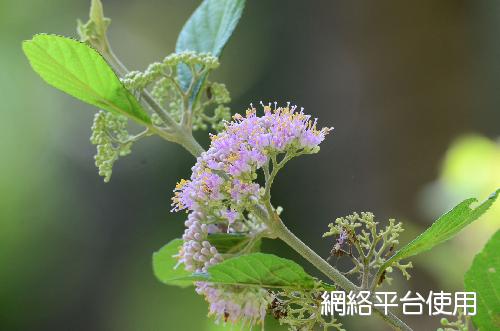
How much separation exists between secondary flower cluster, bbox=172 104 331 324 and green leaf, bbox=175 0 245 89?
0.18 meters

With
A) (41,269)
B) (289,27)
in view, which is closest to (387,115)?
(289,27)

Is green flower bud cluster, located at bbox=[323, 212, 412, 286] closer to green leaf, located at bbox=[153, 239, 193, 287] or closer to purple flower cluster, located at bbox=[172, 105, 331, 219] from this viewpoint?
purple flower cluster, located at bbox=[172, 105, 331, 219]

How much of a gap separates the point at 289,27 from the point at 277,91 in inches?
10.1

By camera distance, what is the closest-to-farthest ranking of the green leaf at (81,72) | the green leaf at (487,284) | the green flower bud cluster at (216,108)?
the green leaf at (487,284) < the green leaf at (81,72) < the green flower bud cluster at (216,108)

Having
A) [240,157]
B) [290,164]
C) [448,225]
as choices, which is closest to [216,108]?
[240,157]

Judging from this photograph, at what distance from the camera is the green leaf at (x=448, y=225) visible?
1.73 feet

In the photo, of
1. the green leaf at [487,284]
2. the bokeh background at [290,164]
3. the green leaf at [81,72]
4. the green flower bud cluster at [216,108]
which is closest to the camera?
the green leaf at [487,284]

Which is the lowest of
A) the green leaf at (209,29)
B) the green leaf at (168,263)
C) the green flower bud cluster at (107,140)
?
the green leaf at (168,263)

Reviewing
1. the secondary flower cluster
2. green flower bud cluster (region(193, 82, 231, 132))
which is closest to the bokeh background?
green flower bud cluster (region(193, 82, 231, 132))

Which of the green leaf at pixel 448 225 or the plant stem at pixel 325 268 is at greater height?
the green leaf at pixel 448 225

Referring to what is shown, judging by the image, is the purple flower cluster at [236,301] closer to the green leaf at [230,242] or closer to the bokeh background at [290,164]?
the green leaf at [230,242]

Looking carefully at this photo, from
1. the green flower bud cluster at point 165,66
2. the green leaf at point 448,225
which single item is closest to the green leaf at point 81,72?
the green flower bud cluster at point 165,66

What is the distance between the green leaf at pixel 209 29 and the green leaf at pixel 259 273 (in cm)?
29

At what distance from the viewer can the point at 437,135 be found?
1.65 m
